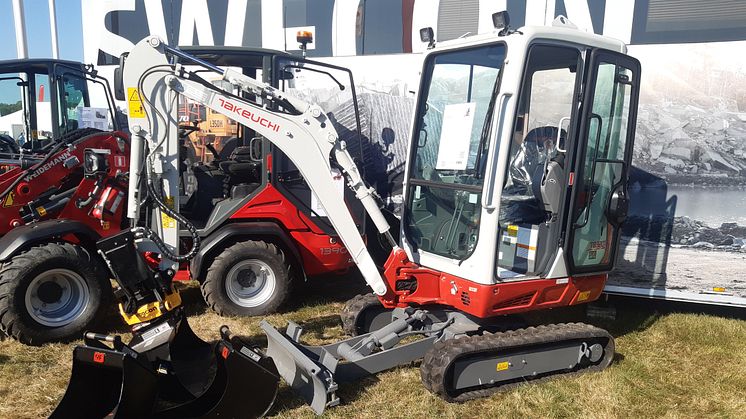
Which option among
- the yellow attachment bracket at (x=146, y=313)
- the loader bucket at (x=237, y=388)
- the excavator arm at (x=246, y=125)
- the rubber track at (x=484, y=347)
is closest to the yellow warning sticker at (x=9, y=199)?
the excavator arm at (x=246, y=125)

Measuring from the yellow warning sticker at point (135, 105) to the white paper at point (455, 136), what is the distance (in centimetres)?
204

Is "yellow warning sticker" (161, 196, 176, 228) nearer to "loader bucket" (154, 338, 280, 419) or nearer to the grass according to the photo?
"loader bucket" (154, 338, 280, 419)

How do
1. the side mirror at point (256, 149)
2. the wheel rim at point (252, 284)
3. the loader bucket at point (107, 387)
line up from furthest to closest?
the side mirror at point (256, 149) → the wheel rim at point (252, 284) → the loader bucket at point (107, 387)

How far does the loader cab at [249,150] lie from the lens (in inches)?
195

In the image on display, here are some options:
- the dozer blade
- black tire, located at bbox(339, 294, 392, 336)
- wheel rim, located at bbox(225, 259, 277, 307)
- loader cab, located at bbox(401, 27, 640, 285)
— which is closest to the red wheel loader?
wheel rim, located at bbox(225, 259, 277, 307)

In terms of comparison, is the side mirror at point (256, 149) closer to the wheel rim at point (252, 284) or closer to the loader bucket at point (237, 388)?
the wheel rim at point (252, 284)

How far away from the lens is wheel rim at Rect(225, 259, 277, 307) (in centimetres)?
495

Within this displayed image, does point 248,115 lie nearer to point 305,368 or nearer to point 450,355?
point 305,368

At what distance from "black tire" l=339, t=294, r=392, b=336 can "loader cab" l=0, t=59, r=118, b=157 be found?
4.16 metres

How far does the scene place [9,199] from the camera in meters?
4.98

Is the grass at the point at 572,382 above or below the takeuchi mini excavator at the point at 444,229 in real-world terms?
below

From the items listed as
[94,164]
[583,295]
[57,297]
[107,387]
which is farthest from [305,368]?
[94,164]

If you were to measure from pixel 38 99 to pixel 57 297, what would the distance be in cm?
315

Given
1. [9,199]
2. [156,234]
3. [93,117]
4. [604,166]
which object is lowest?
[9,199]
